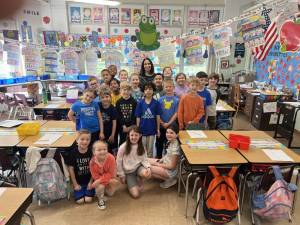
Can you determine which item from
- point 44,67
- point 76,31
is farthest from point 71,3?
point 44,67

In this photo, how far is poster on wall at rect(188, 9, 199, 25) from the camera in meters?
6.93

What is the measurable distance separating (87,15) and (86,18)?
0.09 metres

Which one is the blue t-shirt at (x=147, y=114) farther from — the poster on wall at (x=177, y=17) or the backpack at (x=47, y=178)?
the poster on wall at (x=177, y=17)

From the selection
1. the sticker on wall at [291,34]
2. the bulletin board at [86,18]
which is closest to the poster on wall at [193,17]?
the bulletin board at [86,18]

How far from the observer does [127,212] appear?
2422 mm

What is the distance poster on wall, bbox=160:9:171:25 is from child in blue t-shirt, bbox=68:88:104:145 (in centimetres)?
491

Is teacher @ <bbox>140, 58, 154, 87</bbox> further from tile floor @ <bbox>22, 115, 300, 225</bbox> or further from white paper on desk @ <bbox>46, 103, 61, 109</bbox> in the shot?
tile floor @ <bbox>22, 115, 300, 225</bbox>

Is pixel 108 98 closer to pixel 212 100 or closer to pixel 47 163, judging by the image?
pixel 47 163

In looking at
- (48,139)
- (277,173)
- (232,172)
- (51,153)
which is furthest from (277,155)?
(48,139)

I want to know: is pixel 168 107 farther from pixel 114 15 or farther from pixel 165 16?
pixel 114 15

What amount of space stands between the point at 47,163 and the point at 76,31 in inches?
219

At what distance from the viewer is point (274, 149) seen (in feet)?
8.06

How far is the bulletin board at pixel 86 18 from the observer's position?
6.78 metres

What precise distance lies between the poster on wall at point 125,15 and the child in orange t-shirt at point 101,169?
542cm
